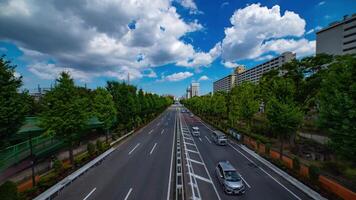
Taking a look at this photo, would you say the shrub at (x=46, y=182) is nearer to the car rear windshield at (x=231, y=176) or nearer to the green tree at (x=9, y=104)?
the green tree at (x=9, y=104)

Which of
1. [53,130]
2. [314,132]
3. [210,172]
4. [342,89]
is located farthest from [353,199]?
[314,132]

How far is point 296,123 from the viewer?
1942 centimetres

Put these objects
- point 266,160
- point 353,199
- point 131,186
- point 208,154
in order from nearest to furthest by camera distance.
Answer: point 353,199 → point 131,186 → point 266,160 → point 208,154

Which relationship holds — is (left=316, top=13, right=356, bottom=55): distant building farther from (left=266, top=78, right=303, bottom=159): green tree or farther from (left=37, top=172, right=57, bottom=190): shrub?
(left=37, top=172, right=57, bottom=190): shrub

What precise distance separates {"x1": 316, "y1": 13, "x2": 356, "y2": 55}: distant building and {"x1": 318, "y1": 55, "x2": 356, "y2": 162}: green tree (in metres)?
80.6

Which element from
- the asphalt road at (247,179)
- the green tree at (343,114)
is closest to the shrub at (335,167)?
the asphalt road at (247,179)

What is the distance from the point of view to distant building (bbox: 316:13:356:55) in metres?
69.4

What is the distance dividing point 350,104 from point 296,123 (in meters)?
9.76

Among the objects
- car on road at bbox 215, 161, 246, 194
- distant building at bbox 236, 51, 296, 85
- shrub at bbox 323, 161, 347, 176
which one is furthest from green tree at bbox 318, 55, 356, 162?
distant building at bbox 236, 51, 296, 85

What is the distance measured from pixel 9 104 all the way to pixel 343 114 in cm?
2106

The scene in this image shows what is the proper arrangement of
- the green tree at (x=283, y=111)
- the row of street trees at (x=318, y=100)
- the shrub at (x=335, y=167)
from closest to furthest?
Answer: the row of street trees at (x=318, y=100), the shrub at (x=335, y=167), the green tree at (x=283, y=111)

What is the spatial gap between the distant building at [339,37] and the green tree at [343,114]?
8061 centimetres

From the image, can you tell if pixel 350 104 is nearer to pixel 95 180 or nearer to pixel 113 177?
pixel 113 177

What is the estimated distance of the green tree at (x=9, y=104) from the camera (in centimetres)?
1073
